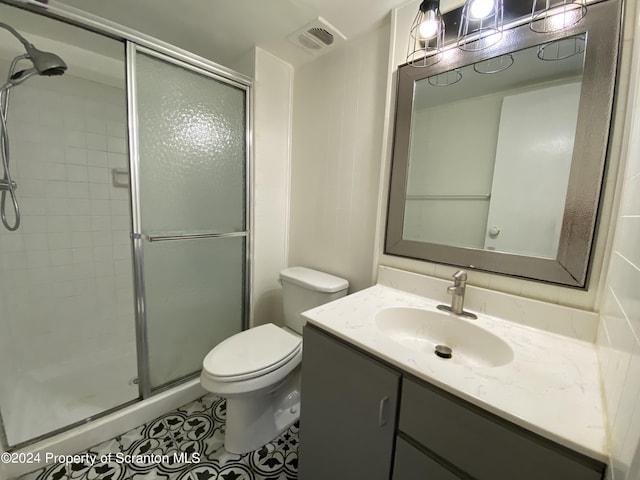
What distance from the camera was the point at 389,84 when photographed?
1.23 meters

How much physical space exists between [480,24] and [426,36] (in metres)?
0.19

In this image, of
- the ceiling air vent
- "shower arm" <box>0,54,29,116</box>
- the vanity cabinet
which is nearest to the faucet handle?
the vanity cabinet

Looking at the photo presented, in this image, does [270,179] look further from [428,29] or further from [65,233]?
[65,233]

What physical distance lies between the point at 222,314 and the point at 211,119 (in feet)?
4.02

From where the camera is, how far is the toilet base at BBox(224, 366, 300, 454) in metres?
1.21

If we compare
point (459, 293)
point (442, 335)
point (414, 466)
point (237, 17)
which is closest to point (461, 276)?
point (459, 293)

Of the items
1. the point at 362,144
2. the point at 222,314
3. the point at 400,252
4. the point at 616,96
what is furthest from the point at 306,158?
the point at 616,96

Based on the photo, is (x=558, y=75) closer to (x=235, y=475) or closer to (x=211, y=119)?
(x=211, y=119)

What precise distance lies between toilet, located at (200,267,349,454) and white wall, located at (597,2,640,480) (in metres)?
0.98

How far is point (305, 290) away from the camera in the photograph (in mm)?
1455

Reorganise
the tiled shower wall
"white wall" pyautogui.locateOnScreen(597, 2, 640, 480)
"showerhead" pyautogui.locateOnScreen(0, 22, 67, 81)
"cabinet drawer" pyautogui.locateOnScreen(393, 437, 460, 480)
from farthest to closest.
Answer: the tiled shower wall, "showerhead" pyautogui.locateOnScreen(0, 22, 67, 81), "cabinet drawer" pyautogui.locateOnScreen(393, 437, 460, 480), "white wall" pyautogui.locateOnScreen(597, 2, 640, 480)

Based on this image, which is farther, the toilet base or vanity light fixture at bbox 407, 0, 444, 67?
the toilet base

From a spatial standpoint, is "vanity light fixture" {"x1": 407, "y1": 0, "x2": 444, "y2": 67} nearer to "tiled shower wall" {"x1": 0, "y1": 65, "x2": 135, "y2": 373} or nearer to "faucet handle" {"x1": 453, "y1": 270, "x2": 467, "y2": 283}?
"faucet handle" {"x1": 453, "y1": 270, "x2": 467, "y2": 283}

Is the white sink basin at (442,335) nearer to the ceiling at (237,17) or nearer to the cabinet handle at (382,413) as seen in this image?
the cabinet handle at (382,413)
